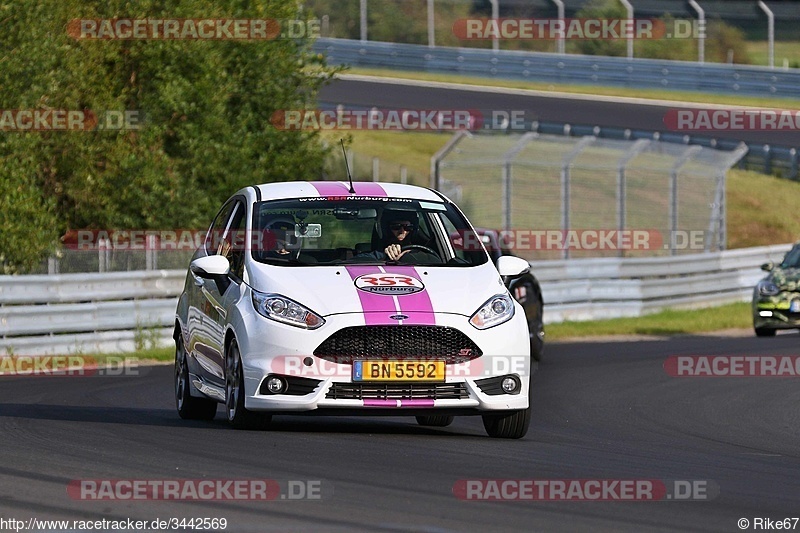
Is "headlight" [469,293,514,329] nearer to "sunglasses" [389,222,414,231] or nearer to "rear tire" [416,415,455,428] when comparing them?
"sunglasses" [389,222,414,231]

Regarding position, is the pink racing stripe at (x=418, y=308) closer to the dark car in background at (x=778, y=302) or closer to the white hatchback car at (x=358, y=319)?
the white hatchback car at (x=358, y=319)

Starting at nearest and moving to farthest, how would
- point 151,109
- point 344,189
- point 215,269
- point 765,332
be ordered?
point 215,269, point 344,189, point 765,332, point 151,109

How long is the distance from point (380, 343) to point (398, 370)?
19 cm

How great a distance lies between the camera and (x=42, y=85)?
2195 centimetres

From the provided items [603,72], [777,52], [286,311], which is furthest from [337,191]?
[603,72]

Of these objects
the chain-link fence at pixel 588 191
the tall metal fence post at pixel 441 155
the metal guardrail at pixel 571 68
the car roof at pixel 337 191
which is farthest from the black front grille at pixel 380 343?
the metal guardrail at pixel 571 68

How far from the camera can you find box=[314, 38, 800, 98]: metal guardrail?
40188 millimetres

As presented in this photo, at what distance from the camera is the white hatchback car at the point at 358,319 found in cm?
982

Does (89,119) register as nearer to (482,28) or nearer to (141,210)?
(141,210)

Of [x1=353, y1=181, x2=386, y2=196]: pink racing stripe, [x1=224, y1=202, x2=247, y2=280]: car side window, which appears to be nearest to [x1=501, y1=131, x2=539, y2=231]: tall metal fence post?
[x1=353, y1=181, x2=386, y2=196]: pink racing stripe

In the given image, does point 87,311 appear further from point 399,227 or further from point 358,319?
point 358,319

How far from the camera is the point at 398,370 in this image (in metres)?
9.83

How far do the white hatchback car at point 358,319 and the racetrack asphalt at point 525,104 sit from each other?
28249mm

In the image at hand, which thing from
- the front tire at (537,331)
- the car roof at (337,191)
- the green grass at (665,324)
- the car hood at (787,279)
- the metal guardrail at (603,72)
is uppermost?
the car roof at (337,191)
